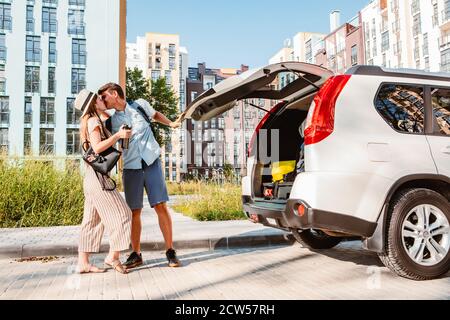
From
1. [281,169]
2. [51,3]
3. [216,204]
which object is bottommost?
[216,204]

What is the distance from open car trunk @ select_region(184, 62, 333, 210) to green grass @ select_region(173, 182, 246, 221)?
474 centimetres

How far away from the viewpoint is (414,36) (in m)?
43.2

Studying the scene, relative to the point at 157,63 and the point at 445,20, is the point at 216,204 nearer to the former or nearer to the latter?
the point at 445,20

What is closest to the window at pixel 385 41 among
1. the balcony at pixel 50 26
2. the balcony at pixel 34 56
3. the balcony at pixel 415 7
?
the balcony at pixel 415 7

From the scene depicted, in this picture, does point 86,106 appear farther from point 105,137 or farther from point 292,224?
point 292,224

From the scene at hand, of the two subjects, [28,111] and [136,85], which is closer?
[136,85]

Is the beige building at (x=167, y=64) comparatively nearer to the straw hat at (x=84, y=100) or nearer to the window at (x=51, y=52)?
the window at (x=51, y=52)

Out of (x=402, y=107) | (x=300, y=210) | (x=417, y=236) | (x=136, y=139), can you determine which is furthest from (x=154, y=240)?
(x=402, y=107)

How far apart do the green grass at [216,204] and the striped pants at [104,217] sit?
17.6ft

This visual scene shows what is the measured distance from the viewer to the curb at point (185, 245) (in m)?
5.76

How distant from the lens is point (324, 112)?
12.4ft

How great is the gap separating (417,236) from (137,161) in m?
2.76

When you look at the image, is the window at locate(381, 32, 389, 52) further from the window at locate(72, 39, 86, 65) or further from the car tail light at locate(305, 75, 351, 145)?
the car tail light at locate(305, 75, 351, 145)

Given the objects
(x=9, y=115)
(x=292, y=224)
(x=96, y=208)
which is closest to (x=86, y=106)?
(x=96, y=208)
